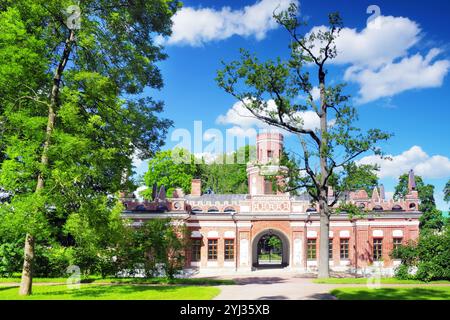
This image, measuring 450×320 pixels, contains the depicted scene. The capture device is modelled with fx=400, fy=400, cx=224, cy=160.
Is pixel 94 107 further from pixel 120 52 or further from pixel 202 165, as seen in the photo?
pixel 202 165

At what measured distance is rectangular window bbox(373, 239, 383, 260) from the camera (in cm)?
3102

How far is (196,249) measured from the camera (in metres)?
31.3

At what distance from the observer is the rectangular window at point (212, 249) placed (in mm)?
31222

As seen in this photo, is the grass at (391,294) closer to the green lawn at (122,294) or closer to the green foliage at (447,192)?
the green lawn at (122,294)

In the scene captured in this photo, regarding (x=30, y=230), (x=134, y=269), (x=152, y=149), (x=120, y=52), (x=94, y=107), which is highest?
(x=120, y=52)

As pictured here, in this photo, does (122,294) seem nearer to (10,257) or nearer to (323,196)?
(10,257)

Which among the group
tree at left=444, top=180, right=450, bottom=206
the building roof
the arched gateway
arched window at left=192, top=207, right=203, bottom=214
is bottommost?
the arched gateway

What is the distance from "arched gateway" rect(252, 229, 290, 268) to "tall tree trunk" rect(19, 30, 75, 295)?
20.1 m

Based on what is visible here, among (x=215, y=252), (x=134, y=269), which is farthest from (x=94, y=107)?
(x=215, y=252)

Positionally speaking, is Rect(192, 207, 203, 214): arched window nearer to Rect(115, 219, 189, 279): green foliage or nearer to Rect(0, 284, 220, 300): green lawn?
Rect(115, 219, 189, 279): green foliage

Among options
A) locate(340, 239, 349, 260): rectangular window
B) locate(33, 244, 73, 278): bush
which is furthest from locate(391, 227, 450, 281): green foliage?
locate(33, 244, 73, 278): bush

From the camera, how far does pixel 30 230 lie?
1217 cm

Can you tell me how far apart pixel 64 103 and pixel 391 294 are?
1372cm
